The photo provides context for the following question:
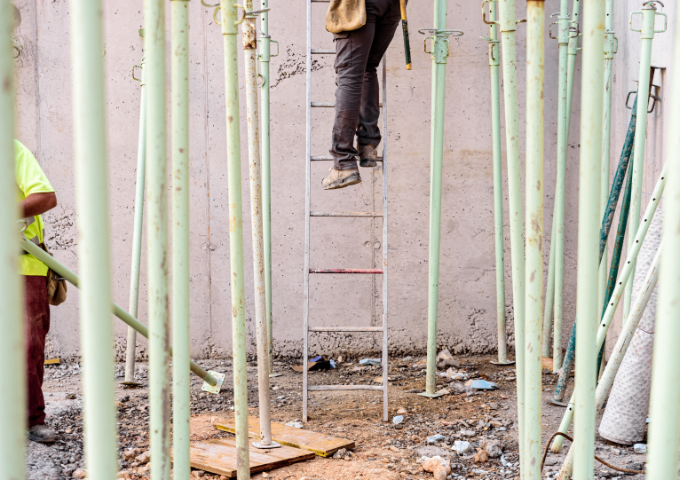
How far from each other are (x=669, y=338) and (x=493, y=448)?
240 centimetres

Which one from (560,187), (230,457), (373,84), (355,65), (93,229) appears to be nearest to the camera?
(93,229)

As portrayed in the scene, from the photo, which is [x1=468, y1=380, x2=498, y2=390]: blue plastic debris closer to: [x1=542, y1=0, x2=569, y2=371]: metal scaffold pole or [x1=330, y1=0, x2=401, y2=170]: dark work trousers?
[x1=542, y1=0, x2=569, y2=371]: metal scaffold pole

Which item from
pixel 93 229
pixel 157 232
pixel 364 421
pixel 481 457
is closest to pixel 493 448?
pixel 481 457

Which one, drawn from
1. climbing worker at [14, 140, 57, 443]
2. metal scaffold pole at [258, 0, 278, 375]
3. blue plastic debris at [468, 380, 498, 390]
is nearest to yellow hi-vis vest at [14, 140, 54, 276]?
climbing worker at [14, 140, 57, 443]

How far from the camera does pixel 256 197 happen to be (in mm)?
2768

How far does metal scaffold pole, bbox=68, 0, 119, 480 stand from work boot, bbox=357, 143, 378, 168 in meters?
2.85

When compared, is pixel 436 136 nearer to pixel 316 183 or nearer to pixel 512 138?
pixel 316 183

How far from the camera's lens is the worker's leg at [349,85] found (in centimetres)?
330

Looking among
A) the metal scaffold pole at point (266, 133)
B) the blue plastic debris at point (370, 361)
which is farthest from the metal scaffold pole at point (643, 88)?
the blue plastic debris at point (370, 361)

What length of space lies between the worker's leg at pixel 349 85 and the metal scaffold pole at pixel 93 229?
265 centimetres

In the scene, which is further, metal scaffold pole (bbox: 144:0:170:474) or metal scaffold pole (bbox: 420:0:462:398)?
metal scaffold pole (bbox: 420:0:462:398)

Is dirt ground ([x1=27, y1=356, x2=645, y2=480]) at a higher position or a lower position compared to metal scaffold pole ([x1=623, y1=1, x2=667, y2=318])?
Answer: lower

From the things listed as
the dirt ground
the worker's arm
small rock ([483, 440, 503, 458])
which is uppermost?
the worker's arm

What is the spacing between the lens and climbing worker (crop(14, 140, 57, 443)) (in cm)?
294
